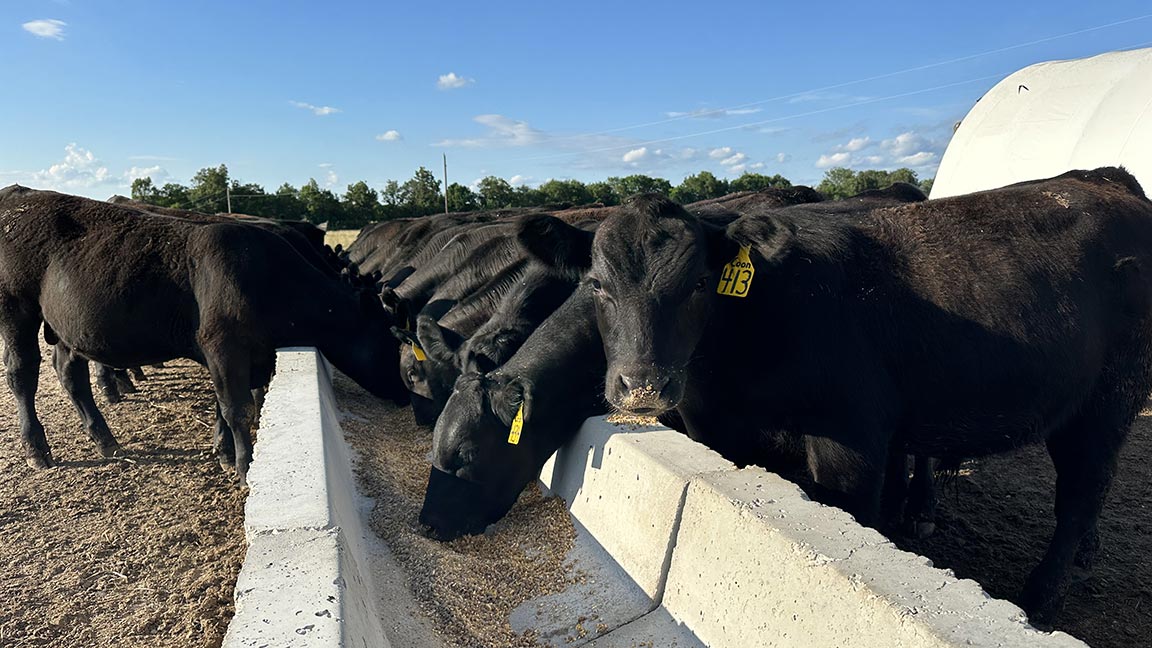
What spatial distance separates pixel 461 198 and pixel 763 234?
48.4 m

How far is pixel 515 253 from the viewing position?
6965 millimetres

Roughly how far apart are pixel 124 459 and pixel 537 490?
127 inches

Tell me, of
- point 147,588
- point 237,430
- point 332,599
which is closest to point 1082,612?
point 332,599

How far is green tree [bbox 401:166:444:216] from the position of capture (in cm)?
5706

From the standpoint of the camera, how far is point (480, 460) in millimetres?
4336

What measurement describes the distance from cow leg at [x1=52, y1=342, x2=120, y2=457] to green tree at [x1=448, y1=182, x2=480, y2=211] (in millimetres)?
44562

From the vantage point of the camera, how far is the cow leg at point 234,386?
17.3 feet

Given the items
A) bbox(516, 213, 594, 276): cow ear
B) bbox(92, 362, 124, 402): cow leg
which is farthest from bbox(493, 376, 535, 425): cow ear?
bbox(92, 362, 124, 402): cow leg

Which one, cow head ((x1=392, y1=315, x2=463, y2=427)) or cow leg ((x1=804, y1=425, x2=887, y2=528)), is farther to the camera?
cow head ((x1=392, y1=315, x2=463, y2=427))

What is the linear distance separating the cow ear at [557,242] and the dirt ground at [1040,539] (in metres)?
2.60

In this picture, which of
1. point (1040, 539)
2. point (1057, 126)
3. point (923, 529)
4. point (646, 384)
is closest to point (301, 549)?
point (646, 384)

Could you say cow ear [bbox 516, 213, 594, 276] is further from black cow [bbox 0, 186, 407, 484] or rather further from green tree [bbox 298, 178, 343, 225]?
green tree [bbox 298, 178, 343, 225]

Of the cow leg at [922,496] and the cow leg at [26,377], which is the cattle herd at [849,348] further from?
the cow leg at [26,377]

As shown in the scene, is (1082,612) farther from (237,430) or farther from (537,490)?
(237,430)
